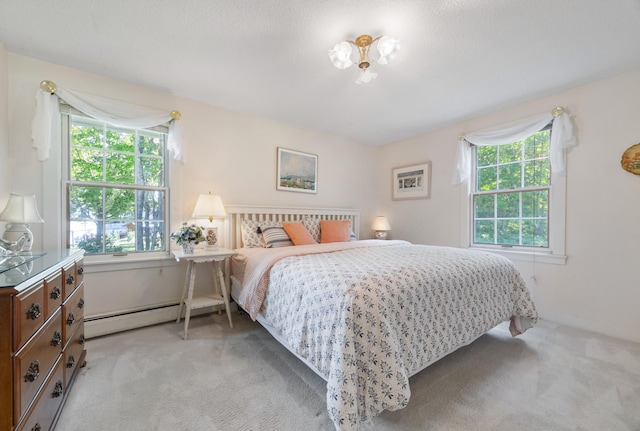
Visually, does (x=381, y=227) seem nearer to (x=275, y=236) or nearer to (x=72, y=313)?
(x=275, y=236)

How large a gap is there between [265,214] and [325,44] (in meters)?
2.01

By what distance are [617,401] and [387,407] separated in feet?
4.89

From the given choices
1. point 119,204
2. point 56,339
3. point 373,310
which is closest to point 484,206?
point 373,310

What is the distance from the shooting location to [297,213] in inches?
139

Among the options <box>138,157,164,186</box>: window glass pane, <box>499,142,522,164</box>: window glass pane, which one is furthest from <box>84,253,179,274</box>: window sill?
<box>499,142,522,164</box>: window glass pane

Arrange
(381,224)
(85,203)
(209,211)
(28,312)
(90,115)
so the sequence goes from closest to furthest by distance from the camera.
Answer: (28,312), (90,115), (85,203), (209,211), (381,224)

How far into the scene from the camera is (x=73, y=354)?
1576 mm

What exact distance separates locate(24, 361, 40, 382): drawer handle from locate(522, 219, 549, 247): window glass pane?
13.4 feet

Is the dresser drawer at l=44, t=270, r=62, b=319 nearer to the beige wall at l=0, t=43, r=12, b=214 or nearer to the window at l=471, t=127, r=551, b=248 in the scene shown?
the beige wall at l=0, t=43, r=12, b=214

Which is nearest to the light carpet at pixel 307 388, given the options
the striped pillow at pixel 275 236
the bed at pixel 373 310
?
the bed at pixel 373 310

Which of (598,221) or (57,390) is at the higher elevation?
(598,221)

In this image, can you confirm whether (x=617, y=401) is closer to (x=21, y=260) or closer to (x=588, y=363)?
(x=588, y=363)

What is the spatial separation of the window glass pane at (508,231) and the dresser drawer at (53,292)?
4082 millimetres

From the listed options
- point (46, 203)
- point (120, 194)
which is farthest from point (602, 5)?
point (46, 203)
